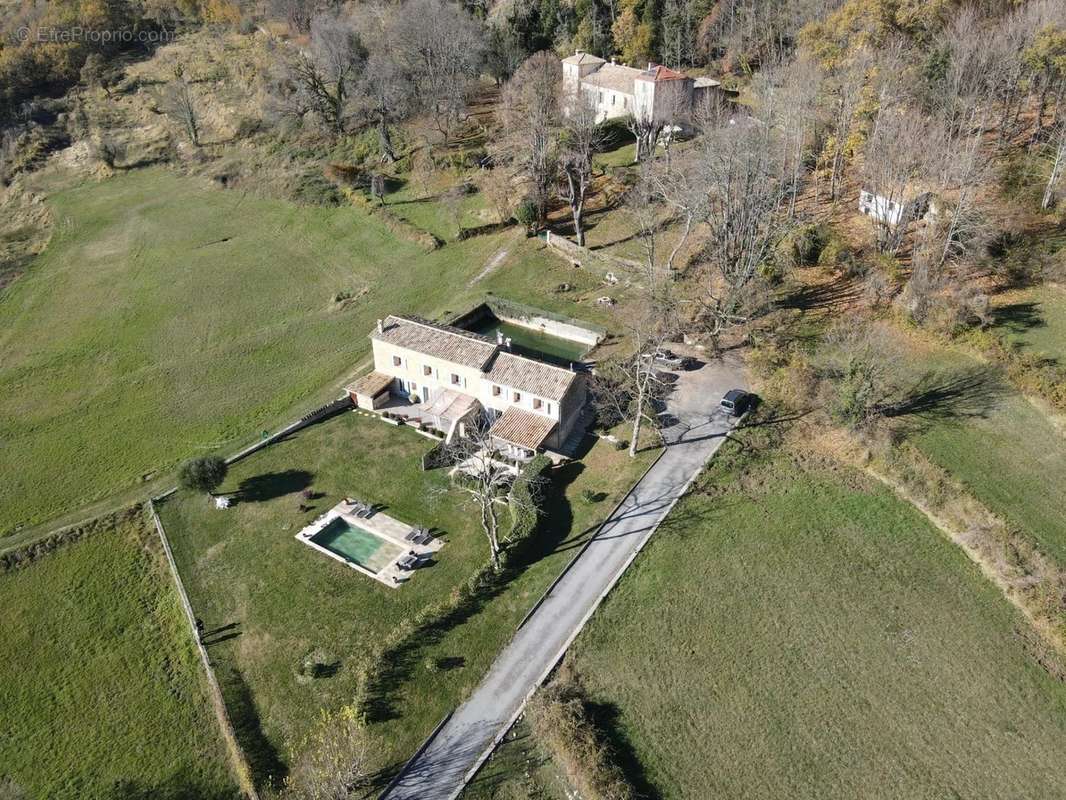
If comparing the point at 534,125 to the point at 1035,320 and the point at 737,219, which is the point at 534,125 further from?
the point at 1035,320

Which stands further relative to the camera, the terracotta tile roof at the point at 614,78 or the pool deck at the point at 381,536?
the terracotta tile roof at the point at 614,78

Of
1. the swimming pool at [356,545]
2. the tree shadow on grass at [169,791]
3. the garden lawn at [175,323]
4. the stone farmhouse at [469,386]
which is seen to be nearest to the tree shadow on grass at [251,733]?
the tree shadow on grass at [169,791]

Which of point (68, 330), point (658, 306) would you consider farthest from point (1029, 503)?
point (68, 330)

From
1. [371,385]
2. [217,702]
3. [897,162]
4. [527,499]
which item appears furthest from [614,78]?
[217,702]

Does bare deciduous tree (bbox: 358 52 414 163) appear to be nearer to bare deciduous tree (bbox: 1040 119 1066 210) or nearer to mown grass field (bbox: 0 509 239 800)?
mown grass field (bbox: 0 509 239 800)

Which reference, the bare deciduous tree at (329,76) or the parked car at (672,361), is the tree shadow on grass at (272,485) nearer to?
the parked car at (672,361)
